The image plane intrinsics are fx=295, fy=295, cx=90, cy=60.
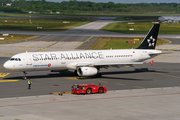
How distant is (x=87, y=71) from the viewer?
5397 cm

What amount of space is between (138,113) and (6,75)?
34332mm

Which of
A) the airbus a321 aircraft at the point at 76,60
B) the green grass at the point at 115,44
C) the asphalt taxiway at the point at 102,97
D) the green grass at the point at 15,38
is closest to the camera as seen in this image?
the asphalt taxiway at the point at 102,97

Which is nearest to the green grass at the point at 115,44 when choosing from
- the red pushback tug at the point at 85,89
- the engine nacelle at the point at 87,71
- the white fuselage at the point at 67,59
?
the white fuselage at the point at 67,59

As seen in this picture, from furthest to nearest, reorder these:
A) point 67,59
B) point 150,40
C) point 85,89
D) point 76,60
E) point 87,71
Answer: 1. point 150,40
2. point 76,60
3. point 67,59
4. point 87,71
5. point 85,89

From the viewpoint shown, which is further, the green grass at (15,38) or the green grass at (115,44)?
the green grass at (15,38)

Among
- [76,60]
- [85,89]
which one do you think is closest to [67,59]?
[76,60]

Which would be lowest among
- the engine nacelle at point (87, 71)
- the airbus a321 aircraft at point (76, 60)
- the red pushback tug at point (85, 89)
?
the red pushback tug at point (85, 89)

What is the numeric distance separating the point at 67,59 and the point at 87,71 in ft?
15.6

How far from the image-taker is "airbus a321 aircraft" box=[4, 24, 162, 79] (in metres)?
53.0

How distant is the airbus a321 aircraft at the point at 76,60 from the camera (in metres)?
53.0

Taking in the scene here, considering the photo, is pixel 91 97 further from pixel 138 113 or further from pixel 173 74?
pixel 173 74

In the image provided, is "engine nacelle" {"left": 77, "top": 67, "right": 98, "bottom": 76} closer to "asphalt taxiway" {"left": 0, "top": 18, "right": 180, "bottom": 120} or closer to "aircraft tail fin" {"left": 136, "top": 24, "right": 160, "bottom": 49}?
"asphalt taxiway" {"left": 0, "top": 18, "right": 180, "bottom": 120}

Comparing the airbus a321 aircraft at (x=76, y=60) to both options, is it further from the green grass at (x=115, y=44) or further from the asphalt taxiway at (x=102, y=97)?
the green grass at (x=115, y=44)

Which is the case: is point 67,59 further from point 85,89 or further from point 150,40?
point 150,40
